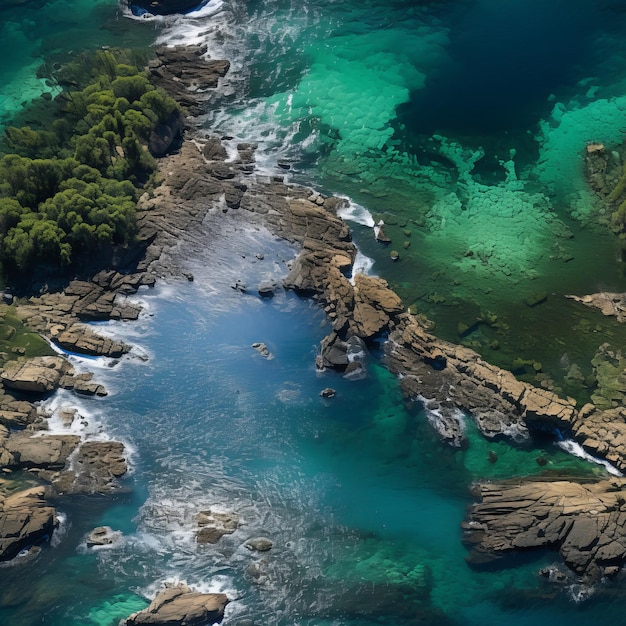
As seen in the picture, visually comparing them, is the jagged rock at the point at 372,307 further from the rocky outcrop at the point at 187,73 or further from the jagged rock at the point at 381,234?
the rocky outcrop at the point at 187,73

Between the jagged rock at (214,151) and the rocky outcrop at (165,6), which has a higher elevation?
the rocky outcrop at (165,6)

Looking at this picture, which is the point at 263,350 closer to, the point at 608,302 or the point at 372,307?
the point at 372,307

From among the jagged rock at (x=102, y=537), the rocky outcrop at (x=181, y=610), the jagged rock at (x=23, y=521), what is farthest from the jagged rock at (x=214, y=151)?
the rocky outcrop at (x=181, y=610)

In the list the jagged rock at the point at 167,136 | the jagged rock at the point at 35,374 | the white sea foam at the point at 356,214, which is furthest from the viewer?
the jagged rock at the point at 167,136

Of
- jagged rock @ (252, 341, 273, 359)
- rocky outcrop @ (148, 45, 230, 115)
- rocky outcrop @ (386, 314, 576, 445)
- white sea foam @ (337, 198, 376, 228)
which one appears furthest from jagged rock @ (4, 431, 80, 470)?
rocky outcrop @ (148, 45, 230, 115)

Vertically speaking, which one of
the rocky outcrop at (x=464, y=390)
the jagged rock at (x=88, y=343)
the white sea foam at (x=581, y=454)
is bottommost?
the white sea foam at (x=581, y=454)

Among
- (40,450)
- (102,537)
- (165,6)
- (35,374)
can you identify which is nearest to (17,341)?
(35,374)

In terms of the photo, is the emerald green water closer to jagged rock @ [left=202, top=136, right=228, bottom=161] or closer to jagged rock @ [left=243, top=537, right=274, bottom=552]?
jagged rock @ [left=202, top=136, right=228, bottom=161]
